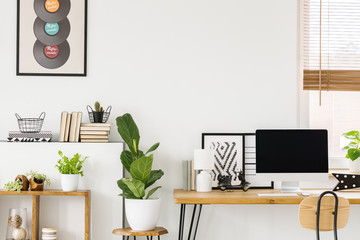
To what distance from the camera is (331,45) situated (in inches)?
172

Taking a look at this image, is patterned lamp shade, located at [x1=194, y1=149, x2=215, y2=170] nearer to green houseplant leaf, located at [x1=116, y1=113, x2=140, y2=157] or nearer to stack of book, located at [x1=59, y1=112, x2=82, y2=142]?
green houseplant leaf, located at [x1=116, y1=113, x2=140, y2=157]

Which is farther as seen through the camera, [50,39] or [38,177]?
[50,39]

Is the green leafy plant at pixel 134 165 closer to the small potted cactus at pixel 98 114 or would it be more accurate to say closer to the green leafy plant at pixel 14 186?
the small potted cactus at pixel 98 114

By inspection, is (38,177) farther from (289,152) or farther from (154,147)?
(289,152)

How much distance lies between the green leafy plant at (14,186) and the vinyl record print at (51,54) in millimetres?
883

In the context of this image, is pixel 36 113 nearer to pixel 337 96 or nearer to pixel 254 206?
pixel 254 206

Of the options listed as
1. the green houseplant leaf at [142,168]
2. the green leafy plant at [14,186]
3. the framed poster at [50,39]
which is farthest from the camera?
the framed poster at [50,39]

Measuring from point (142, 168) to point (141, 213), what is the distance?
0.96 ft

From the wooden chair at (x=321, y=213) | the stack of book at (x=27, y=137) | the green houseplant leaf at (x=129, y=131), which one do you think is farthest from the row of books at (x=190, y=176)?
the stack of book at (x=27, y=137)

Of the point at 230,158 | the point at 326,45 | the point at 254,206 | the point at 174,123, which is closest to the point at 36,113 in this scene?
the point at 174,123

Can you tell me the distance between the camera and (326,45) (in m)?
4.36

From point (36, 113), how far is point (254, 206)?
1.76 metres

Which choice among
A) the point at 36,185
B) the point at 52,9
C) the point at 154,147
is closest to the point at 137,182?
the point at 154,147

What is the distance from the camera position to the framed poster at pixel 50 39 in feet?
13.4
